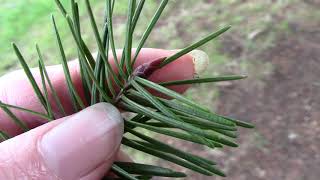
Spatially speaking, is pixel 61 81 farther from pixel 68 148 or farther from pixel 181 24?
pixel 181 24

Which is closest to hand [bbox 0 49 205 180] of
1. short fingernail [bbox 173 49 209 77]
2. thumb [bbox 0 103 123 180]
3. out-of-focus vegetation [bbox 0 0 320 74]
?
thumb [bbox 0 103 123 180]

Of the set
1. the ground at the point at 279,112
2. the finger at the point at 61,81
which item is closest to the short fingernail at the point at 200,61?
the finger at the point at 61,81

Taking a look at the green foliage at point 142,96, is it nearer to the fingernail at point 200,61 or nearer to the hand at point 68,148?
the hand at point 68,148

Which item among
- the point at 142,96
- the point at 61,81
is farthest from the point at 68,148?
the point at 61,81

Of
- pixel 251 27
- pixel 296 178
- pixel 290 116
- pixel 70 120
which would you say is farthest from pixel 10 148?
pixel 251 27

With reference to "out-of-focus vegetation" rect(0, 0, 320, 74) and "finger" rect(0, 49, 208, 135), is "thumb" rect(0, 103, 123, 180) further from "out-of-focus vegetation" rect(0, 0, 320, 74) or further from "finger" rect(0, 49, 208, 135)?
"out-of-focus vegetation" rect(0, 0, 320, 74)
